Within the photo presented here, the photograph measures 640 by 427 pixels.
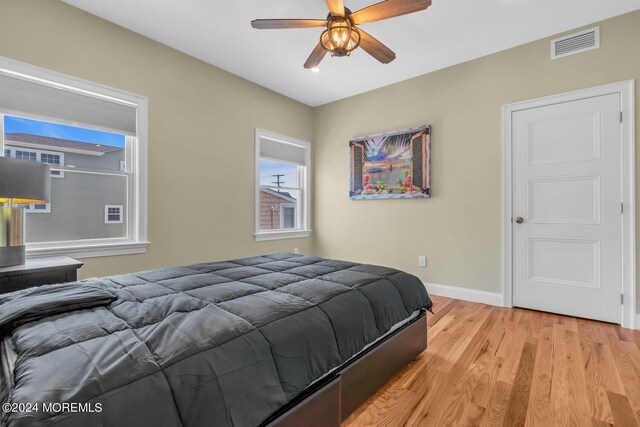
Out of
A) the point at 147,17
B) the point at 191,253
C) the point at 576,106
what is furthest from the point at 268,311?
the point at 576,106

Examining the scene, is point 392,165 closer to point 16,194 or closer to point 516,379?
point 516,379

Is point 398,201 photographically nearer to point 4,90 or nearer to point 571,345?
point 571,345

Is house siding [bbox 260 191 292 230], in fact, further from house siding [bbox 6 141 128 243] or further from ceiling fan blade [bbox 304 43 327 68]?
ceiling fan blade [bbox 304 43 327 68]

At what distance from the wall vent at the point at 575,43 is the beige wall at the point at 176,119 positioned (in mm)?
3191

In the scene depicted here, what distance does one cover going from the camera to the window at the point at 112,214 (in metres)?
2.88

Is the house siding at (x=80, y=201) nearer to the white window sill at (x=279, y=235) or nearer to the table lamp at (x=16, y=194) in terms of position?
the table lamp at (x=16, y=194)

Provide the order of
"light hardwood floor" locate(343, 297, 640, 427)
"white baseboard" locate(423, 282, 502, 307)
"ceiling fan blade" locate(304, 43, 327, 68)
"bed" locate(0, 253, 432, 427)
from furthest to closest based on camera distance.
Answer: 1. "white baseboard" locate(423, 282, 502, 307)
2. "ceiling fan blade" locate(304, 43, 327, 68)
3. "light hardwood floor" locate(343, 297, 640, 427)
4. "bed" locate(0, 253, 432, 427)

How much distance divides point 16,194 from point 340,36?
2.41 m

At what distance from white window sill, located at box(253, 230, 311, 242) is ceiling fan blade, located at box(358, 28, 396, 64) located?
8.32 feet

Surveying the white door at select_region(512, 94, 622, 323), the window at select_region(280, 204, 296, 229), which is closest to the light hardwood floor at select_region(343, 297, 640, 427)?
the white door at select_region(512, 94, 622, 323)

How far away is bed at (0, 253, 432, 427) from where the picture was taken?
79cm

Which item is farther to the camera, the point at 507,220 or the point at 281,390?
the point at 507,220

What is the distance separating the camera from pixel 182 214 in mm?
3320

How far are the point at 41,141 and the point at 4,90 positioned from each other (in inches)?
16.0
